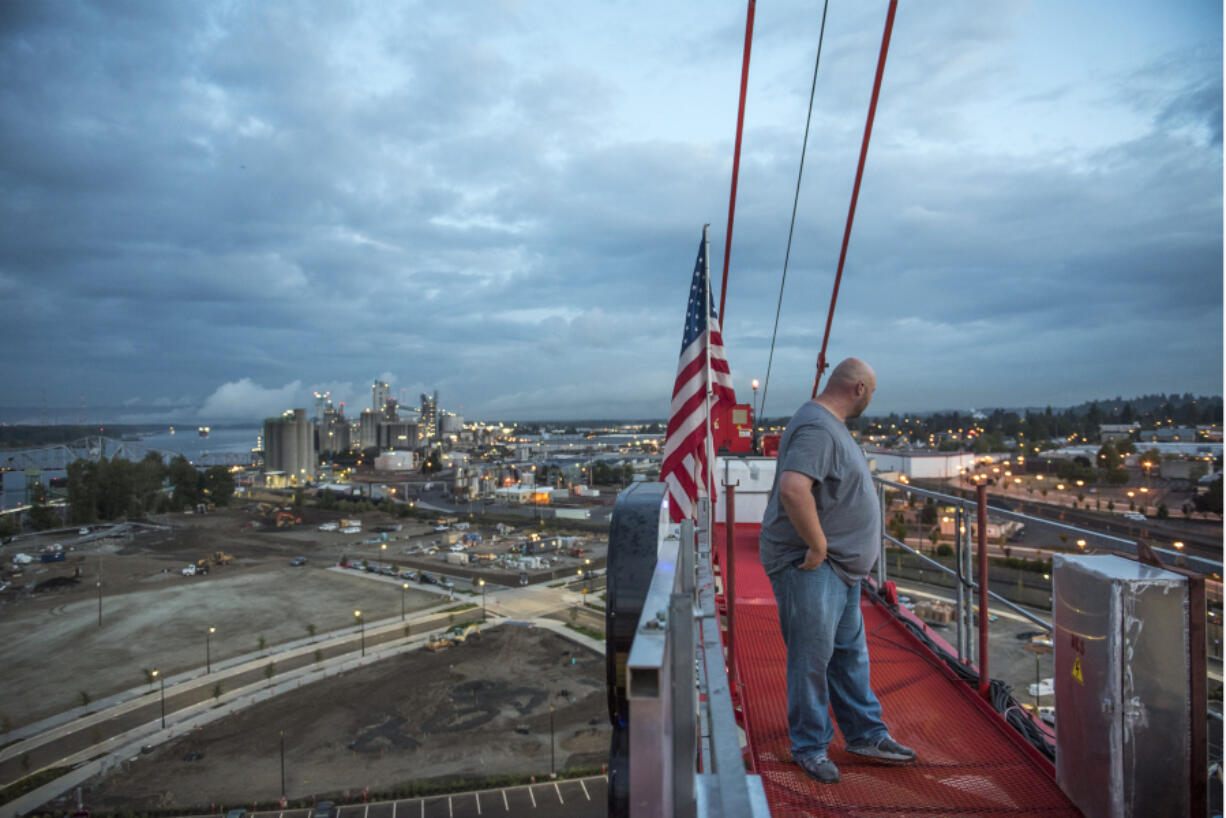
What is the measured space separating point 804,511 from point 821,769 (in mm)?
1136

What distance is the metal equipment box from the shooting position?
2107 millimetres

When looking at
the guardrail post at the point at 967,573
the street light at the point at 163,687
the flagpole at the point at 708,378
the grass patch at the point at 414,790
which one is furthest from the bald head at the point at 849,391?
the street light at the point at 163,687

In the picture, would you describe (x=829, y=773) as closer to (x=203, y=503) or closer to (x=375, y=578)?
(x=375, y=578)

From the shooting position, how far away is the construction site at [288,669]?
19.8m

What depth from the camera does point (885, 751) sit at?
113 inches

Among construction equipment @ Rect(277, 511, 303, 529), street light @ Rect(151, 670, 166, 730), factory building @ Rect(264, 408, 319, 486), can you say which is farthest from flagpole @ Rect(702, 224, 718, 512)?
factory building @ Rect(264, 408, 319, 486)

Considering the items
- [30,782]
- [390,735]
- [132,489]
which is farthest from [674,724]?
[132,489]

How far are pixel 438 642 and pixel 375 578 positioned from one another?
14647 mm

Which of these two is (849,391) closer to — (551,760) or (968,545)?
(968,545)

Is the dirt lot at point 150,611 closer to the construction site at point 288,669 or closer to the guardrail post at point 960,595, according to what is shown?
the construction site at point 288,669

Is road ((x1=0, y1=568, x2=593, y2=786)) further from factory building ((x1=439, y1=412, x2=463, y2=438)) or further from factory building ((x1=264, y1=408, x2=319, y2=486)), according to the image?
factory building ((x1=439, y1=412, x2=463, y2=438))


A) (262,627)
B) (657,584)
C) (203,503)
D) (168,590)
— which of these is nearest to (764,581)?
(657,584)

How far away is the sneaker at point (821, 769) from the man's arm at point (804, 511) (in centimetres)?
88

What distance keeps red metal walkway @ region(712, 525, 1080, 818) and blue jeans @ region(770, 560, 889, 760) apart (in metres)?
0.17
